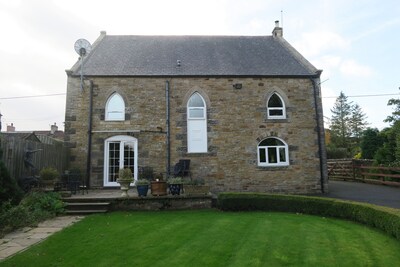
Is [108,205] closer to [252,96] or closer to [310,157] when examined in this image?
[252,96]

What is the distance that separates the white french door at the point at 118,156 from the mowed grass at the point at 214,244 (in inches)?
228

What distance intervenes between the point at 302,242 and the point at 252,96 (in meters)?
9.94

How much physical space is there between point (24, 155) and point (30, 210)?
2.56m

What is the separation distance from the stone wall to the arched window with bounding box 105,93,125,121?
221mm

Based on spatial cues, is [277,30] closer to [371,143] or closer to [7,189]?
[371,143]

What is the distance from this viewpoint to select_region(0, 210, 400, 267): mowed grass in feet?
16.8

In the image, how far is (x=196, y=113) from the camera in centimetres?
1500

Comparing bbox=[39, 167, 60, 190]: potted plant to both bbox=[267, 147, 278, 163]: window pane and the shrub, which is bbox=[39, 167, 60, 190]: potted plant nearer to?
the shrub

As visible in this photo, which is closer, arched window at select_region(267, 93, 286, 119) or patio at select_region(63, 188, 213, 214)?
patio at select_region(63, 188, 213, 214)

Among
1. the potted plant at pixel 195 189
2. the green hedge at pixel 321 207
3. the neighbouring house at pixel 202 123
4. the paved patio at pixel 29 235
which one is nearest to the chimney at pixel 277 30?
the neighbouring house at pixel 202 123

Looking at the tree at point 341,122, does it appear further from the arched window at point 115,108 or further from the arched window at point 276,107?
the arched window at point 115,108

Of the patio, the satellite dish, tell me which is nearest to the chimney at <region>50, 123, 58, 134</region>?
the satellite dish

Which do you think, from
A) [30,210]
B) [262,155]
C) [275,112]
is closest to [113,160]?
[30,210]

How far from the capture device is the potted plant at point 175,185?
35.9ft
